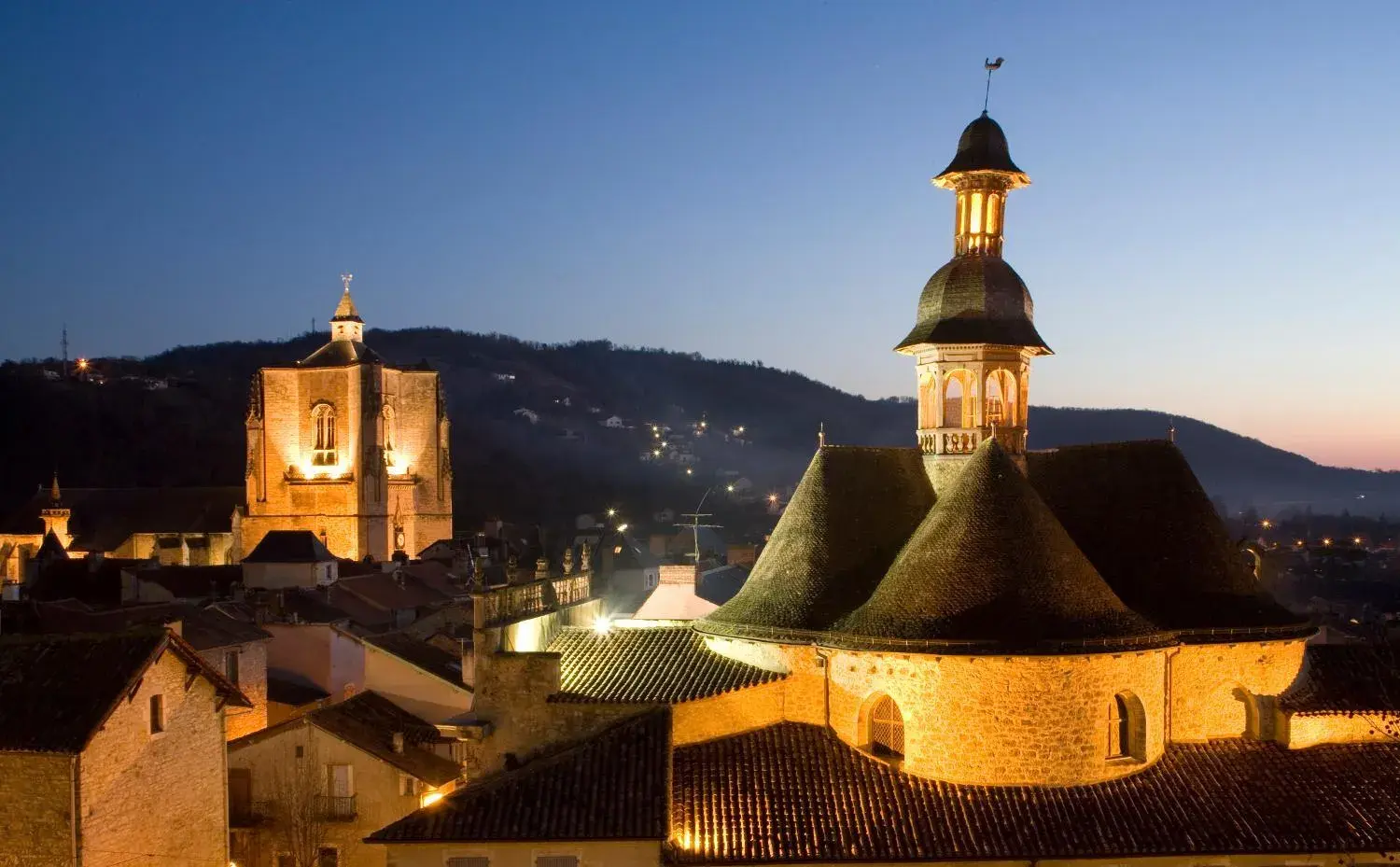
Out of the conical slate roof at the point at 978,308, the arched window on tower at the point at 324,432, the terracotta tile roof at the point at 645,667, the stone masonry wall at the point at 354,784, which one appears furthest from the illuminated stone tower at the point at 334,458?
the conical slate roof at the point at 978,308

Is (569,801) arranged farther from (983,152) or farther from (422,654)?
(422,654)

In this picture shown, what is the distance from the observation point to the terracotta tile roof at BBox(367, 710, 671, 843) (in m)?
22.0

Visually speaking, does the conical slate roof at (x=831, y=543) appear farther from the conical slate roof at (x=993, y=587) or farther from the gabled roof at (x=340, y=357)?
the gabled roof at (x=340, y=357)

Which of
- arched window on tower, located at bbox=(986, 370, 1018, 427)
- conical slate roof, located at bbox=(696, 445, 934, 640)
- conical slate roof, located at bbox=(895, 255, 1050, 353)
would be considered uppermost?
conical slate roof, located at bbox=(895, 255, 1050, 353)

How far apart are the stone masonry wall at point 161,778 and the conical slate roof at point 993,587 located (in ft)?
40.3

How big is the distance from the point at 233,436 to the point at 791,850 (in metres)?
135

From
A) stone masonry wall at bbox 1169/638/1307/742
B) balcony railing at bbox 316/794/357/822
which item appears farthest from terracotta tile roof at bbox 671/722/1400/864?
balcony railing at bbox 316/794/357/822

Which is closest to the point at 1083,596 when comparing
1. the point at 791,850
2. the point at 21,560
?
the point at 791,850

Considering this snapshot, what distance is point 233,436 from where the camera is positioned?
484 feet

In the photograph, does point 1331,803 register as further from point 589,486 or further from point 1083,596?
point 589,486

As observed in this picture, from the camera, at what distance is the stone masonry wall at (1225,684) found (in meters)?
26.0

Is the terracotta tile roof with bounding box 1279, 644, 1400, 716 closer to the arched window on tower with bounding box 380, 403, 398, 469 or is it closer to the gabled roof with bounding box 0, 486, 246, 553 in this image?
the arched window on tower with bounding box 380, 403, 398, 469

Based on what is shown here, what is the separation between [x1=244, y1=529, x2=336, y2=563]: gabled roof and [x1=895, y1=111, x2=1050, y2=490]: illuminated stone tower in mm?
49662

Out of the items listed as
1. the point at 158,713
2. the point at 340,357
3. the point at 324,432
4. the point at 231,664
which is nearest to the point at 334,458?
the point at 324,432
